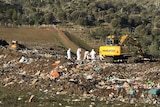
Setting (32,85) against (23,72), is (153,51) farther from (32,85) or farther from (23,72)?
(32,85)

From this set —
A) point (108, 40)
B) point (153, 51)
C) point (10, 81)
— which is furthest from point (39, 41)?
point (10, 81)

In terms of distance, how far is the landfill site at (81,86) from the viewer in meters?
14.1

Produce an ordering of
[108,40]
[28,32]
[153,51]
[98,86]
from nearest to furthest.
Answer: [98,86] < [108,40] < [153,51] < [28,32]

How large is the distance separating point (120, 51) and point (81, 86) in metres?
13.0

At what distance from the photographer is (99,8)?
122 m

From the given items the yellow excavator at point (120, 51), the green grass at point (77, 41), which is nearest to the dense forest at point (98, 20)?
the green grass at point (77, 41)

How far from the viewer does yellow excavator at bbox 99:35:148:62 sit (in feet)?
96.8

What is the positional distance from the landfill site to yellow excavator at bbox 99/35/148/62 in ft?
16.6

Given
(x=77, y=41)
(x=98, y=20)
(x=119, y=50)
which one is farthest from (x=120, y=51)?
(x=98, y=20)

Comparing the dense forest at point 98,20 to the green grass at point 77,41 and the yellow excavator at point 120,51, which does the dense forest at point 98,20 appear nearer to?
the green grass at point 77,41

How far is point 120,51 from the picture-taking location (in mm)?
29562

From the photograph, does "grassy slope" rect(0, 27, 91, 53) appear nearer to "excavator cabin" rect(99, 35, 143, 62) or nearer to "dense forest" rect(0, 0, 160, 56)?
"dense forest" rect(0, 0, 160, 56)

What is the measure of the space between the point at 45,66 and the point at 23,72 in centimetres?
144

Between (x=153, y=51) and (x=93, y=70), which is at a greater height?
A: (x=93, y=70)
